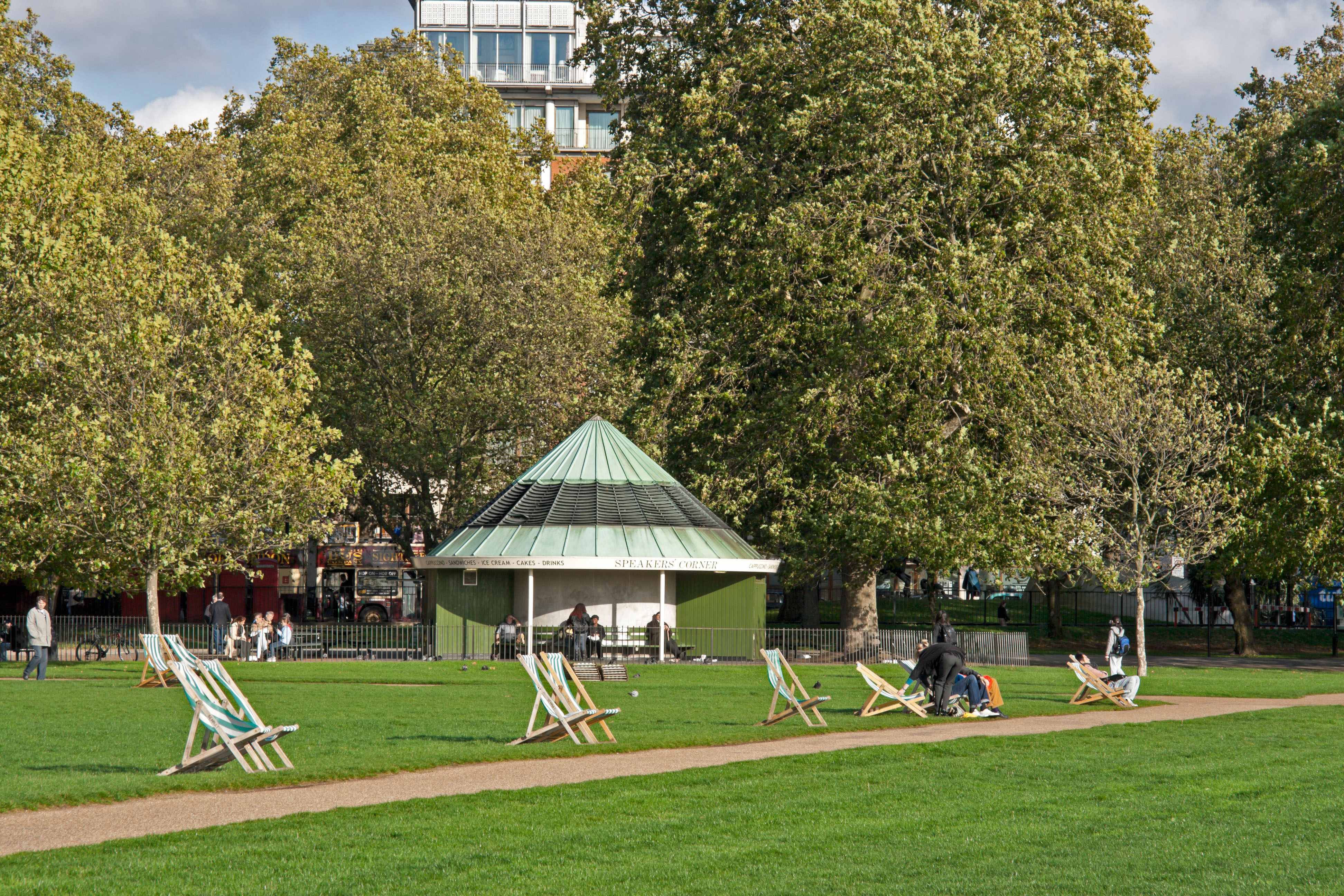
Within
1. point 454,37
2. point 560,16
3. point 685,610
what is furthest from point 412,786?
point 560,16

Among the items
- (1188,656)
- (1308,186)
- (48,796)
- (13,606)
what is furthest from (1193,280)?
Answer: (13,606)

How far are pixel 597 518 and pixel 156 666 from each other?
13.5 m

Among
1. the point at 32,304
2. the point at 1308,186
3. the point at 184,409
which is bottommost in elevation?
the point at 184,409

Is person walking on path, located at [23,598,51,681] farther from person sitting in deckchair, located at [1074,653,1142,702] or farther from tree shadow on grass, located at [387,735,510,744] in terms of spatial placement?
person sitting in deckchair, located at [1074,653,1142,702]

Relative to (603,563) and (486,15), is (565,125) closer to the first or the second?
(486,15)

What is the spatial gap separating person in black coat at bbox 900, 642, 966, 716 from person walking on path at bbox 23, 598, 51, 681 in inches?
641

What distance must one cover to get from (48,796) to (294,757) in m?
3.01

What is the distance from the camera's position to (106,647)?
37.6 m

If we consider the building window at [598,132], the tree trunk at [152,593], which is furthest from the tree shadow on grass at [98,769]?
the building window at [598,132]

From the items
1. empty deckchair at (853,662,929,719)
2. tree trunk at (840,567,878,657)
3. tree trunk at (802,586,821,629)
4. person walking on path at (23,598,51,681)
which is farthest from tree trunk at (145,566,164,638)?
tree trunk at (802,586,821,629)

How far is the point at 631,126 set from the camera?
41500 millimetres

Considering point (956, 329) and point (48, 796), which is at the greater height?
point (956, 329)

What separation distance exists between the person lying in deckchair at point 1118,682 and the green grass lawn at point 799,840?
25.4ft

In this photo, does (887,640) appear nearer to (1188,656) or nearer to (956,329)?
(956,329)
